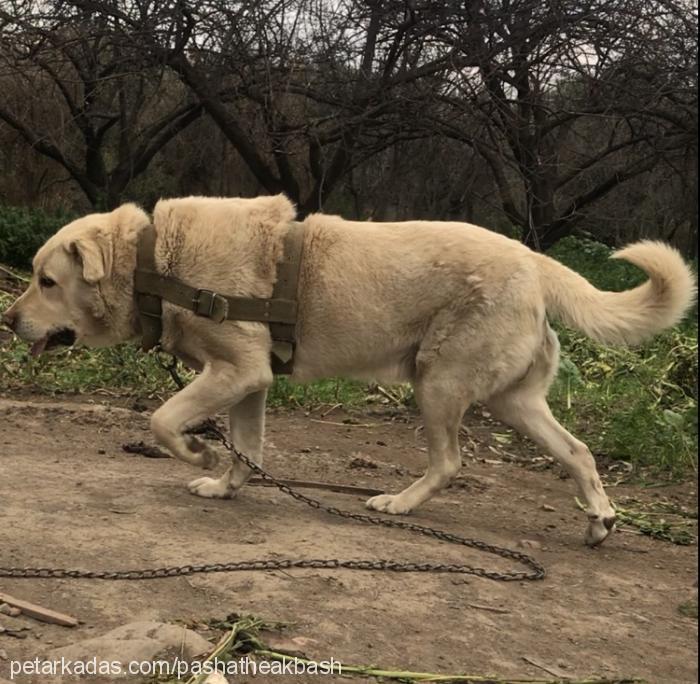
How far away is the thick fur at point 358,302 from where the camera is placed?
4785 millimetres

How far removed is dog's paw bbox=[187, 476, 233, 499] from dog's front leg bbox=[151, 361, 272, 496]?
33 centimetres

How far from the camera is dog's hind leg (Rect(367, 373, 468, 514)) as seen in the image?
4910mm

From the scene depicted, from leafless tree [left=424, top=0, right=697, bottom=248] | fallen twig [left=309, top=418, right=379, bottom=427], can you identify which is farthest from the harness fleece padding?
leafless tree [left=424, top=0, right=697, bottom=248]

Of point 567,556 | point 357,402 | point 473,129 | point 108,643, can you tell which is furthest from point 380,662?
point 473,129

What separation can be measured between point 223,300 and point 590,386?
15.6ft

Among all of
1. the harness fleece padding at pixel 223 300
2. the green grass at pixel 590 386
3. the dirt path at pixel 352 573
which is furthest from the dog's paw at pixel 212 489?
the green grass at pixel 590 386

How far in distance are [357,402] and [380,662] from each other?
5.14 m

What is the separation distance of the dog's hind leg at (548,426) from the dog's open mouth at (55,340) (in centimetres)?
231

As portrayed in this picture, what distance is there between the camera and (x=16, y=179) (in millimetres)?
20203

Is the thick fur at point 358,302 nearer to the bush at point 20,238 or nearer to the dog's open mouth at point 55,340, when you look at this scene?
the dog's open mouth at point 55,340

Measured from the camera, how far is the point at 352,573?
3861 mm

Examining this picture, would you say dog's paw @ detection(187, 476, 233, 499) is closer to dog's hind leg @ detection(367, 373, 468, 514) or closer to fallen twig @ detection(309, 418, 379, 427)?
dog's hind leg @ detection(367, 373, 468, 514)

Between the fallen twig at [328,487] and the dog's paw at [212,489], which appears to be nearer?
the dog's paw at [212,489]

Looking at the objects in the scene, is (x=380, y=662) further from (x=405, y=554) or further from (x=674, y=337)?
(x=674, y=337)
